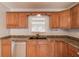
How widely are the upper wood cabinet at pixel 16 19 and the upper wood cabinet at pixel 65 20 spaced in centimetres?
126

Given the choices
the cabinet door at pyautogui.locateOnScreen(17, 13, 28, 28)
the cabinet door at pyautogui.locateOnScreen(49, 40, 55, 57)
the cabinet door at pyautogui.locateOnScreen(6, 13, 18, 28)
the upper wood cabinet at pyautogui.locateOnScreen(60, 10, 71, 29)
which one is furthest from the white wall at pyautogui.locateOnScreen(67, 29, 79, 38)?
the cabinet door at pyautogui.locateOnScreen(6, 13, 18, 28)

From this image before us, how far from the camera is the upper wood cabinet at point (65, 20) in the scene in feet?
16.1

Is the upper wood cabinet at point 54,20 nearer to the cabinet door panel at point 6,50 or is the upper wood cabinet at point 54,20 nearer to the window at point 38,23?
the window at point 38,23

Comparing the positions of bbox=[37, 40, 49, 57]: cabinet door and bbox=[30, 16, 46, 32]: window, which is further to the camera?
bbox=[30, 16, 46, 32]: window

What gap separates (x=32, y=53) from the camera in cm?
462

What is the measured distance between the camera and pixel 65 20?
520cm

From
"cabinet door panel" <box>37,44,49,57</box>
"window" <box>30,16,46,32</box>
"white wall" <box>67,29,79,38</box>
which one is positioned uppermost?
"window" <box>30,16,46,32</box>

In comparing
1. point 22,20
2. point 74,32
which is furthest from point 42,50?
point 22,20

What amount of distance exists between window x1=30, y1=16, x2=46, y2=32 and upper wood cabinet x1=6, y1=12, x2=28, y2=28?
1.19 ft

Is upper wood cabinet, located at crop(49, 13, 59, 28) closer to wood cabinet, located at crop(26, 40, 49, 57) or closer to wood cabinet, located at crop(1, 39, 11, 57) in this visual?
wood cabinet, located at crop(26, 40, 49, 57)

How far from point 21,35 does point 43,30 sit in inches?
33.6

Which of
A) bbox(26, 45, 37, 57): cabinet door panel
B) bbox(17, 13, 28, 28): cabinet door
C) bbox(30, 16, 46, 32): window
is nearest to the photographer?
bbox(26, 45, 37, 57): cabinet door panel

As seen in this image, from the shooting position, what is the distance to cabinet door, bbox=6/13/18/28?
5402 mm

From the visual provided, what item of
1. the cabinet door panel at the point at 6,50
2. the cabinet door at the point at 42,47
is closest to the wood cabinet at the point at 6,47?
the cabinet door panel at the point at 6,50
